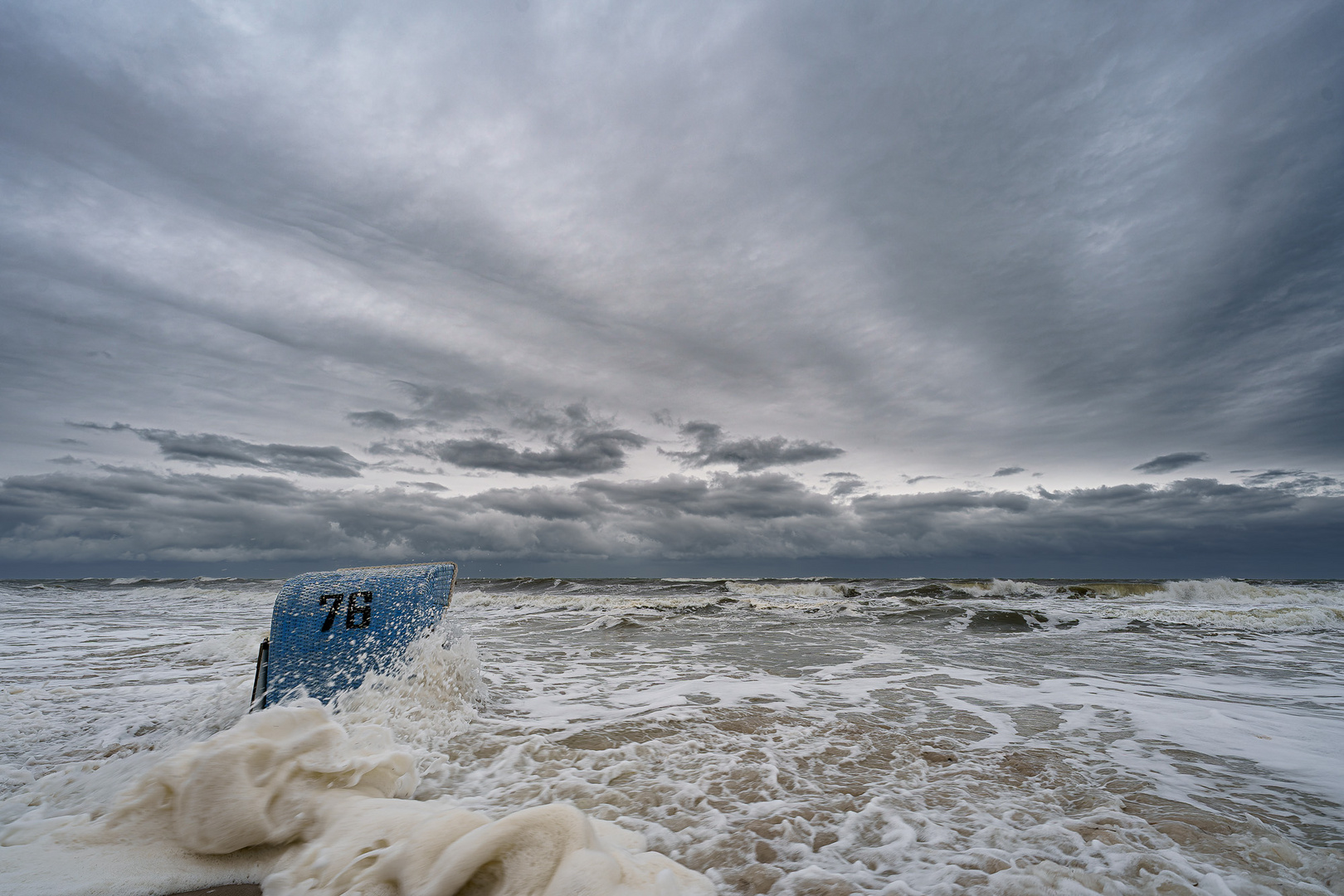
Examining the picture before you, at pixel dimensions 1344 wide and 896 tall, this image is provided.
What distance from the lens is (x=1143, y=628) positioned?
42.3ft

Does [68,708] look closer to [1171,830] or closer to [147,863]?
[147,863]

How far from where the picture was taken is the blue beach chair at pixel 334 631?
4.34 m

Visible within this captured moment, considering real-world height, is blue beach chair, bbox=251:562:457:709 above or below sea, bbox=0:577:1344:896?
above

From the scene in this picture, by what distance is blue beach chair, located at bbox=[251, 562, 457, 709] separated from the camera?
171 inches

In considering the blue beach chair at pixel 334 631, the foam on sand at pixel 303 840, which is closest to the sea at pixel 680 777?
the foam on sand at pixel 303 840

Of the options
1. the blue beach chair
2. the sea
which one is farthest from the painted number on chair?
the sea

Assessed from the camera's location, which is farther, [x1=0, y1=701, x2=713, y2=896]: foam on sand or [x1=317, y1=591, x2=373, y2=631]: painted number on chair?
[x1=317, y1=591, x2=373, y2=631]: painted number on chair

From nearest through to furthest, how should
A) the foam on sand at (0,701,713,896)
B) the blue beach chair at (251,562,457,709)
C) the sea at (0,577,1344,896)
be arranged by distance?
the foam on sand at (0,701,713,896)
the sea at (0,577,1344,896)
the blue beach chair at (251,562,457,709)

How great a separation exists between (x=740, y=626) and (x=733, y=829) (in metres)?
11.2

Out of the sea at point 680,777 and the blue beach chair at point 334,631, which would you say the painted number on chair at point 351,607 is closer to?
the blue beach chair at point 334,631

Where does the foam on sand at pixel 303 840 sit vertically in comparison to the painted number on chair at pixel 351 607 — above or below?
below

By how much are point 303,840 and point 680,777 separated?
1983mm

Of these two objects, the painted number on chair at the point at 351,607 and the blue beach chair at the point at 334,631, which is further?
the painted number on chair at the point at 351,607

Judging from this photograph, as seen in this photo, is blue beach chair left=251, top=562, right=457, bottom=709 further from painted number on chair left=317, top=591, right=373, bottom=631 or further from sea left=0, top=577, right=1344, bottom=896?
sea left=0, top=577, right=1344, bottom=896
